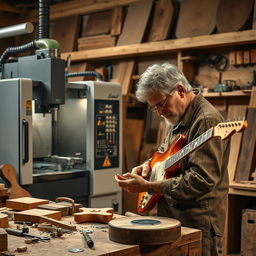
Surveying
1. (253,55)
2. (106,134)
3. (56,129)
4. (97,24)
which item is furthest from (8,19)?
(253,55)

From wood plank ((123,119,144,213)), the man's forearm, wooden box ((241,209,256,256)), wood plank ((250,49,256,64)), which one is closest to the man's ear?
the man's forearm

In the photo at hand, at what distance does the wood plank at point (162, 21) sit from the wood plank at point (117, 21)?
0.47 m

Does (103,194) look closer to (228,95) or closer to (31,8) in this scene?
(228,95)

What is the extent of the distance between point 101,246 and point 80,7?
4707mm

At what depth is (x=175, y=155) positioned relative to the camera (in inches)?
92.4

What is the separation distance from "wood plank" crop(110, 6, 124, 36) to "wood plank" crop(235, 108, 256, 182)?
2.02 meters

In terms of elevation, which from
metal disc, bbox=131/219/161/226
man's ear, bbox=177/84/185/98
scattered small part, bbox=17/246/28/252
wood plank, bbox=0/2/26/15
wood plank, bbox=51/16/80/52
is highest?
wood plank, bbox=0/2/26/15

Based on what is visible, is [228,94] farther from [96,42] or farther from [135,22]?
[96,42]

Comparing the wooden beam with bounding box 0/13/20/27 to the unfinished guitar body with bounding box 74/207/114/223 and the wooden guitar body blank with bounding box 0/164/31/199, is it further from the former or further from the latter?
the unfinished guitar body with bounding box 74/207/114/223

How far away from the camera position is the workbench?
1.75 meters

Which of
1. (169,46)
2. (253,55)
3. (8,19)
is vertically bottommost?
(253,55)

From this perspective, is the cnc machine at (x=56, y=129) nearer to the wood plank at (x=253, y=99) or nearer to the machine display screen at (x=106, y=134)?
the machine display screen at (x=106, y=134)

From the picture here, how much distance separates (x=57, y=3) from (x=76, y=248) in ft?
16.8

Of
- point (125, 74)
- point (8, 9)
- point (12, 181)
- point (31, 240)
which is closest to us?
point (31, 240)
